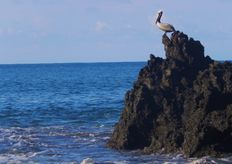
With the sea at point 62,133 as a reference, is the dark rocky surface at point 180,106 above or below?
above

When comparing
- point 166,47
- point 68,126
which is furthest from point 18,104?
point 166,47

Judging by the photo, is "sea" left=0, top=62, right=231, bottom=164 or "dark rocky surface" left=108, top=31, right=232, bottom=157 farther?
"sea" left=0, top=62, right=231, bottom=164

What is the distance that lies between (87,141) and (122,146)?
2.98 m

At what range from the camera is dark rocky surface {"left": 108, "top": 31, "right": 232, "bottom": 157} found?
2273 cm

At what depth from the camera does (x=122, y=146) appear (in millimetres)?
25250

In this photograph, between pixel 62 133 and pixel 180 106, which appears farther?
pixel 62 133

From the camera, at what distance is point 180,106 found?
25.3 m

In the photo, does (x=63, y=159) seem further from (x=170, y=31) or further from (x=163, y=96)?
(x=170, y=31)

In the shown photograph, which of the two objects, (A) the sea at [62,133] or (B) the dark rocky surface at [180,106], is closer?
(B) the dark rocky surface at [180,106]

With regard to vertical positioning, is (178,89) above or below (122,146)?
above

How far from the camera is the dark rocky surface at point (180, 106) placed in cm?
2273

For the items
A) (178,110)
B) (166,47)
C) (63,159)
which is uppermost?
(166,47)

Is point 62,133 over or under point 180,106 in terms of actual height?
under

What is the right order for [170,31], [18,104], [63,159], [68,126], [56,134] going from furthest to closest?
[18,104] < [68,126] < [56,134] < [170,31] < [63,159]
